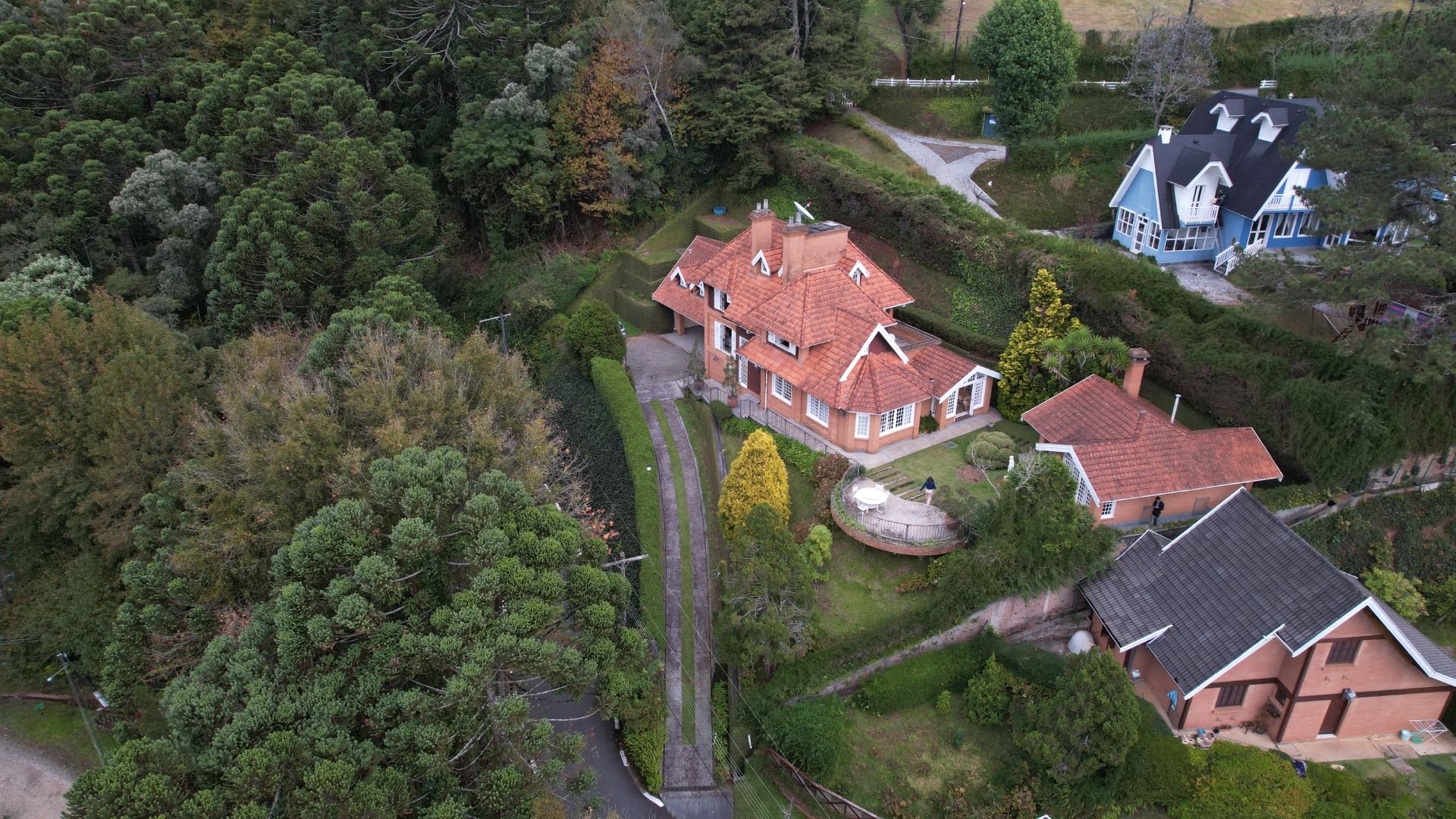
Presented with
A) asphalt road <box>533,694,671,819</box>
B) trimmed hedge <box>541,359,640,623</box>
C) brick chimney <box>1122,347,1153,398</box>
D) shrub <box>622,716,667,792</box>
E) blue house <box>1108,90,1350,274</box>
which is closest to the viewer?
asphalt road <box>533,694,671,819</box>

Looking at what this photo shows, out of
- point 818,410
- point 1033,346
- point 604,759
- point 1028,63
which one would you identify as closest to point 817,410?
point 818,410

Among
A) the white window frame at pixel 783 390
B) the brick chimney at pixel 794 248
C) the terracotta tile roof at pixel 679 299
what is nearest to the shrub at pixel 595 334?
the terracotta tile roof at pixel 679 299

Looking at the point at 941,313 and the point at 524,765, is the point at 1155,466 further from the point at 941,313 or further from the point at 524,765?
the point at 524,765

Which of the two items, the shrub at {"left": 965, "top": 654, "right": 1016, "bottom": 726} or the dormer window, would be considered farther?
the dormer window

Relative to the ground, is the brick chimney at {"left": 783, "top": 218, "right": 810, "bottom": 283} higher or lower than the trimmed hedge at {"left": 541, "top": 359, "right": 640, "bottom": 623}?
higher

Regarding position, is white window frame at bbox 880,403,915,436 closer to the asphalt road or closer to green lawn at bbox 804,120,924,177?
the asphalt road

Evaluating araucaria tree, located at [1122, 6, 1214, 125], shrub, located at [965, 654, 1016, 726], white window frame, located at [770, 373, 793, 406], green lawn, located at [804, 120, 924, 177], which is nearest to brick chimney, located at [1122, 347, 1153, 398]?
shrub, located at [965, 654, 1016, 726]

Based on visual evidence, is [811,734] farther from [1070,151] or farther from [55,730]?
[1070,151]
